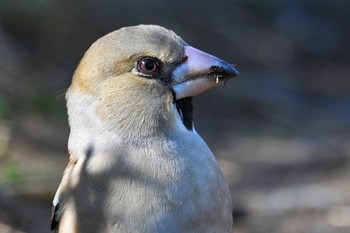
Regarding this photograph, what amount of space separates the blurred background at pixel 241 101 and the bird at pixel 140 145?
3.48 feet

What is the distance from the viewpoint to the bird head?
3834mm

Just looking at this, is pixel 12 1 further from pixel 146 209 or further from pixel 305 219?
pixel 146 209

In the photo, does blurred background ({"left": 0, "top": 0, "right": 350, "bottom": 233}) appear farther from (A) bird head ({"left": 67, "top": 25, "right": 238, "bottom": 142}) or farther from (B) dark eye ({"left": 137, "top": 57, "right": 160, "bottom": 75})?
(B) dark eye ({"left": 137, "top": 57, "right": 160, "bottom": 75})

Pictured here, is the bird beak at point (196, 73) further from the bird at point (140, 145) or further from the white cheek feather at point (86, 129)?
the white cheek feather at point (86, 129)

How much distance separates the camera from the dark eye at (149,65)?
Result: 3.85 metres

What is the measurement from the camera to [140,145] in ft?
12.4

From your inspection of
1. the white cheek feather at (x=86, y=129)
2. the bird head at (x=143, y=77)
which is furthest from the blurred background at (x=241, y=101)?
the bird head at (x=143, y=77)

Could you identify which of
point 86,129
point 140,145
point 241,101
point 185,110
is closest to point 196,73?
point 185,110

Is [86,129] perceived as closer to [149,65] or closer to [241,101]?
[149,65]

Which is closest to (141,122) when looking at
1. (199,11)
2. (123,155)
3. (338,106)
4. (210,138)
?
(123,155)

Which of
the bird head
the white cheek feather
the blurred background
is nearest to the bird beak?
the bird head

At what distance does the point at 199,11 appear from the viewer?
991 cm

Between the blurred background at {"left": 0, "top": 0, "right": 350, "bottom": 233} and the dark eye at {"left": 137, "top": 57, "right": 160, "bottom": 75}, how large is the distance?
1.29 meters

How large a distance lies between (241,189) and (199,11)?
385 cm
